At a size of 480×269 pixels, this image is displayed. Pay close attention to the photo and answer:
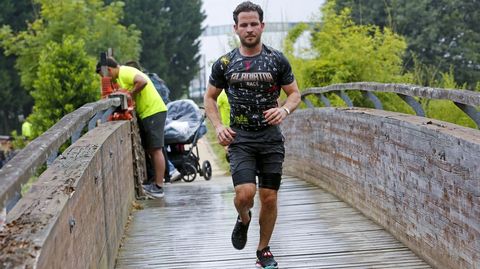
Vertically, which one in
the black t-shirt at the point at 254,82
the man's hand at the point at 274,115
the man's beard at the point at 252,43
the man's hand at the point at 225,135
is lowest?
the man's hand at the point at 225,135

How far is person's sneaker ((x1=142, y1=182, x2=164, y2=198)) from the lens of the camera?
10008mm

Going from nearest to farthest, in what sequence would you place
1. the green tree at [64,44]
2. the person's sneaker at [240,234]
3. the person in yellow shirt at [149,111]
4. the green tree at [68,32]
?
the person's sneaker at [240,234], the person in yellow shirt at [149,111], the green tree at [64,44], the green tree at [68,32]

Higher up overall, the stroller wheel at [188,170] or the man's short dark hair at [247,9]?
the man's short dark hair at [247,9]

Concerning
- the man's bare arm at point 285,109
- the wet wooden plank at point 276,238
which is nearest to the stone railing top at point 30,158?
the man's bare arm at point 285,109

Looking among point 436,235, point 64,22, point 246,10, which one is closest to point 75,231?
point 246,10

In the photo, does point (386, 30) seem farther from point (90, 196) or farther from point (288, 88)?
point (90, 196)

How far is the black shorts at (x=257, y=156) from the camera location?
5668mm

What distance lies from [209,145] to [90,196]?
31250 mm

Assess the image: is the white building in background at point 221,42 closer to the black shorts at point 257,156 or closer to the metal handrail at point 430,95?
the metal handrail at point 430,95

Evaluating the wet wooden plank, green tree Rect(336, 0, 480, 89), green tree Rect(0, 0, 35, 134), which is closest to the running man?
the wet wooden plank

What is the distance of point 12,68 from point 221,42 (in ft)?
74.2

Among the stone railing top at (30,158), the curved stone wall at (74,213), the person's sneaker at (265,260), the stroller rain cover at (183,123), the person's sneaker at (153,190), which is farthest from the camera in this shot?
the stroller rain cover at (183,123)

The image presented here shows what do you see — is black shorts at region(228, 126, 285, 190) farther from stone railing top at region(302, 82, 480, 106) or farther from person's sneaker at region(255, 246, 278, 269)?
stone railing top at region(302, 82, 480, 106)

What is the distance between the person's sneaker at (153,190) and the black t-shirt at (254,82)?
4478 millimetres
